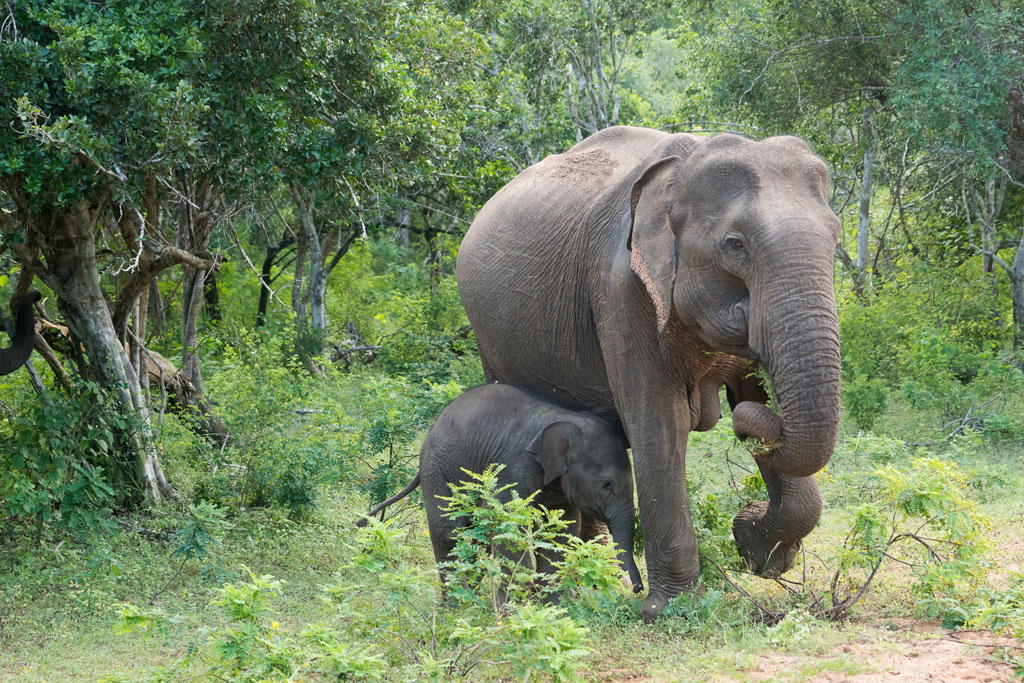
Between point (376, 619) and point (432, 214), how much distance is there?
16928mm

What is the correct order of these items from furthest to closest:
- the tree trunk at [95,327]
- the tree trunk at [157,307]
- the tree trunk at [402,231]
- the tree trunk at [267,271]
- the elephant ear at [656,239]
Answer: the tree trunk at [402,231] < the tree trunk at [267,271] < the tree trunk at [157,307] < the tree trunk at [95,327] < the elephant ear at [656,239]

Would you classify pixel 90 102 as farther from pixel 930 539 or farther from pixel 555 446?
pixel 930 539

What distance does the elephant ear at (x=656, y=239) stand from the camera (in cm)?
560

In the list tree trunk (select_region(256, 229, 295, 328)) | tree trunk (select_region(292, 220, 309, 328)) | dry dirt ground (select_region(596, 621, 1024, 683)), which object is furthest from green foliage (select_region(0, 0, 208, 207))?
tree trunk (select_region(256, 229, 295, 328))

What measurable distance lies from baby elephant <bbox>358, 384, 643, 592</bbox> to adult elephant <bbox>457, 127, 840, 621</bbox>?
0.85ft

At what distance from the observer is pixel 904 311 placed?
1365 centimetres

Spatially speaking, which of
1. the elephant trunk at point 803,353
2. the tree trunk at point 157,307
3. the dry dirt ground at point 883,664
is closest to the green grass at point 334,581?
the dry dirt ground at point 883,664

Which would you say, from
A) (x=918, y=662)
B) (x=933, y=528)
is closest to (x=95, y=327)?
(x=933, y=528)

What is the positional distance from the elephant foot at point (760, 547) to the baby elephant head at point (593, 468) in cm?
70

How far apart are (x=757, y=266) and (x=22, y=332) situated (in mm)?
5616

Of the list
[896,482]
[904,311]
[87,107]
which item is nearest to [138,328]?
[87,107]

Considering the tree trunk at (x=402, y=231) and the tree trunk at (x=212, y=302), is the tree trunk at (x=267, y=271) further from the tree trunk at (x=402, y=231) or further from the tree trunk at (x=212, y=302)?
the tree trunk at (x=402, y=231)

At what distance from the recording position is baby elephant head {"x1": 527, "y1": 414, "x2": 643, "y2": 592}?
646 centimetres

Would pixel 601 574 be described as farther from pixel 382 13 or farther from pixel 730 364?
pixel 382 13
